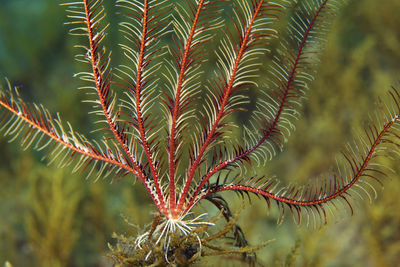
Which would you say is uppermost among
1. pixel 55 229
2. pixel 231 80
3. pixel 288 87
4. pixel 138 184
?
pixel 231 80

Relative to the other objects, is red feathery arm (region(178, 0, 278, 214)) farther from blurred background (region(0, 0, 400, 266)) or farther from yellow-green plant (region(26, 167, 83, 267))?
yellow-green plant (region(26, 167, 83, 267))

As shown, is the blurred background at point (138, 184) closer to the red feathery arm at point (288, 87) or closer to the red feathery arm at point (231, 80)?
the red feathery arm at point (288, 87)

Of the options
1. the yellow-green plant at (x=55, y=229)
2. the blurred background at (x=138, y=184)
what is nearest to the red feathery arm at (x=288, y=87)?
the blurred background at (x=138, y=184)

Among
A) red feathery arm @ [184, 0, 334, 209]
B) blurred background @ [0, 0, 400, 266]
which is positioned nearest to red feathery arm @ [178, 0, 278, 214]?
red feathery arm @ [184, 0, 334, 209]

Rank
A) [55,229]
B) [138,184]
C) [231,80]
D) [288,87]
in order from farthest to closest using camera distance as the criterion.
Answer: [138,184] → [55,229] → [288,87] → [231,80]

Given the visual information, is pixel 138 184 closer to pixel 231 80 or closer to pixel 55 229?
pixel 55 229

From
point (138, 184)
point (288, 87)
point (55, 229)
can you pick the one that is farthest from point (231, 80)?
point (138, 184)

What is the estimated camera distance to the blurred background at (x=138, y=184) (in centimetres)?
336

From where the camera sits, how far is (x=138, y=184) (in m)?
4.33

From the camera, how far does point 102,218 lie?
4.04m

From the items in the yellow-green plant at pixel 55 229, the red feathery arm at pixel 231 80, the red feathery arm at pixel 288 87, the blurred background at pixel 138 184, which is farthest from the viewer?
the yellow-green plant at pixel 55 229

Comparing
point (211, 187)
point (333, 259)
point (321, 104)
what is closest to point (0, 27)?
point (321, 104)

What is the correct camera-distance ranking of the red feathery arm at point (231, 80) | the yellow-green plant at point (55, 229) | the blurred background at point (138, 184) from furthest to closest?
A: 1. the yellow-green plant at point (55, 229)
2. the blurred background at point (138, 184)
3. the red feathery arm at point (231, 80)

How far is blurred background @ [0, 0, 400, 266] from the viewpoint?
3.36 m
